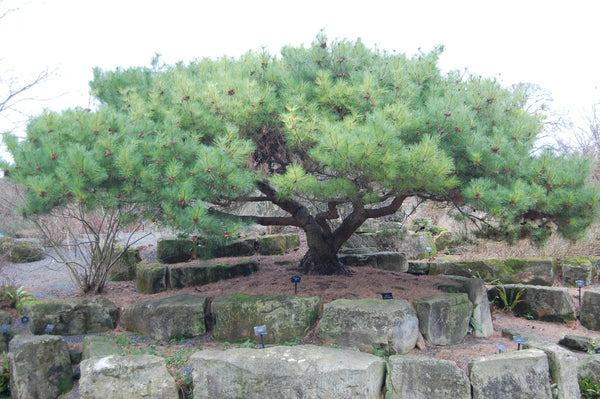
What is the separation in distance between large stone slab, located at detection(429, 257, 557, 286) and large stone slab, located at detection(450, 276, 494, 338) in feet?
5.89

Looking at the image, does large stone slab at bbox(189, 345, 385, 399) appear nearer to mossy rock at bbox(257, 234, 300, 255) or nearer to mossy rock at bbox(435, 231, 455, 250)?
mossy rock at bbox(257, 234, 300, 255)

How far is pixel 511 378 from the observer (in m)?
2.80

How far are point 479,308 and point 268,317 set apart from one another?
196 centimetres

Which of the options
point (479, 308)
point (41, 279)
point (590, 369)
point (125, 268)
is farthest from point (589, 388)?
point (41, 279)

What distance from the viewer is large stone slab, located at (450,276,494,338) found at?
147 inches

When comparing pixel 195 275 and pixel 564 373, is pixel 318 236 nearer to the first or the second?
pixel 195 275

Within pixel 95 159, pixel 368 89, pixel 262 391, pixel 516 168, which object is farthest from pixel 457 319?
pixel 95 159

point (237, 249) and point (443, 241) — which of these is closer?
point (237, 249)

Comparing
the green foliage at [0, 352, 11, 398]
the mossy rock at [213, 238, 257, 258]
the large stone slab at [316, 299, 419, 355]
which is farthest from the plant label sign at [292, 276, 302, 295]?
the green foliage at [0, 352, 11, 398]

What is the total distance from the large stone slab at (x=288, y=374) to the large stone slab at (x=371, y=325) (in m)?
0.22

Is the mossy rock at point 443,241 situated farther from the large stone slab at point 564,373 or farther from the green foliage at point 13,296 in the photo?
the green foliage at point 13,296

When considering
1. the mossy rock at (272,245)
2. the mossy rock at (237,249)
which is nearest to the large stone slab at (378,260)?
the mossy rock at (272,245)

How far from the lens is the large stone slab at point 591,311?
4195 mm

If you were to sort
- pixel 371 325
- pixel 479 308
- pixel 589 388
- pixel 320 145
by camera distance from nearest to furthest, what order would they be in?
pixel 320 145 → pixel 589 388 → pixel 371 325 → pixel 479 308
